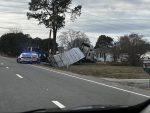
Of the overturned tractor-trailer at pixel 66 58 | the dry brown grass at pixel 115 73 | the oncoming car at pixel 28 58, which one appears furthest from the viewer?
the oncoming car at pixel 28 58

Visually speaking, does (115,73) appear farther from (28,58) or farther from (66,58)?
(28,58)

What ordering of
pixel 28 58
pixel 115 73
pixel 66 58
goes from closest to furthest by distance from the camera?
pixel 115 73, pixel 66 58, pixel 28 58

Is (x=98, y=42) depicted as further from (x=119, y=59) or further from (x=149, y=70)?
(x=149, y=70)

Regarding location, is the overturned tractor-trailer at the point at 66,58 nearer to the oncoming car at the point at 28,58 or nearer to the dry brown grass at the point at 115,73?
the oncoming car at the point at 28,58

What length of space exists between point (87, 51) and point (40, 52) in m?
8.87

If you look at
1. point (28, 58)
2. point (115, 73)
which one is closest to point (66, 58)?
point (28, 58)

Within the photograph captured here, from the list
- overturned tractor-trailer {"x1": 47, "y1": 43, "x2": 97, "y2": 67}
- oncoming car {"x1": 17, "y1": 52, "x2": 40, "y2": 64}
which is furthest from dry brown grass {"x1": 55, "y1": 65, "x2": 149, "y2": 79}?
oncoming car {"x1": 17, "y1": 52, "x2": 40, "y2": 64}

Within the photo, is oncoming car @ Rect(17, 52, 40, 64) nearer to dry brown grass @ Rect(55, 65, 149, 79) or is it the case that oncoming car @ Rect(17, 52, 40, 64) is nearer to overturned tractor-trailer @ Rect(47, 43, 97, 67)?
overturned tractor-trailer @ Rect(47, 43, 97, 67)

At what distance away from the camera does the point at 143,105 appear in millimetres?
4977

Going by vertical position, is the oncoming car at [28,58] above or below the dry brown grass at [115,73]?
above

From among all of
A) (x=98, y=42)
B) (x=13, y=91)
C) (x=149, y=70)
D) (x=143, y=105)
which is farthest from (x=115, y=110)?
(x=98, y=42)

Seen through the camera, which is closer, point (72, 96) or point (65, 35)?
point (72, 96)

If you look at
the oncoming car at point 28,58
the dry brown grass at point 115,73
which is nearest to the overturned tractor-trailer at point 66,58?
the oncoming car at point 28,58

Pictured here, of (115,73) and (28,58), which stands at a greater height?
(28,58)
